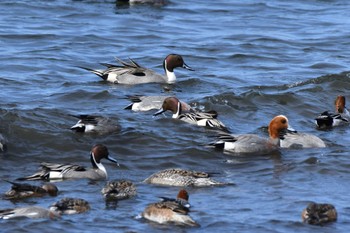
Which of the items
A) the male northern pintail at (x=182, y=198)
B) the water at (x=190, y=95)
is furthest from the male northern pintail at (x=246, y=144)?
the male northern pintail at (x=182, y=198)

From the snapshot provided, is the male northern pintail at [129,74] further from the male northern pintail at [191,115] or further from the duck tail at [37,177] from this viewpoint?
the duck tail at [37,177]

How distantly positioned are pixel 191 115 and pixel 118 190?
4182 millimetres

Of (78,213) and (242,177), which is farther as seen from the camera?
(242,177)

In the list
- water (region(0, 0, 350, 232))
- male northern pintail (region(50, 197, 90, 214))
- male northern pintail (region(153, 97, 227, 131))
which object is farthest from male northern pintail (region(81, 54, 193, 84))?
male northern pintail (region(50, 197, 90, 214))

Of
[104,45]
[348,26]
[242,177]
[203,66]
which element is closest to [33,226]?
[242,177]

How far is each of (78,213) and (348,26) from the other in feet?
51.0

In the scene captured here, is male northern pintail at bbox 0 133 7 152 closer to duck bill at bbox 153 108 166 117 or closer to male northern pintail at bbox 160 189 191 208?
duck bill at bbox 153 108 166 117

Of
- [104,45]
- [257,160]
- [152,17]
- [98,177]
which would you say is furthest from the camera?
[152,17]

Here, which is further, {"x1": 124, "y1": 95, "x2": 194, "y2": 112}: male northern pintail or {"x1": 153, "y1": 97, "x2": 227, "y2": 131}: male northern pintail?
{"x1": 124, "y1": 95, "x2": 194, "y2": 112}: male northern pintail

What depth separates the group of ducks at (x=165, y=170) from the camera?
10.2m

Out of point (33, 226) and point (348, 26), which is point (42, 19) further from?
point (33, 226)

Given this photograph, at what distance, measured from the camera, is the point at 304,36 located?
23.3m

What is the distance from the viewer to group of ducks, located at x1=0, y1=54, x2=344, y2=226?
10.2 meters

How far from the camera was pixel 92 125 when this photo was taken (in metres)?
14.1
